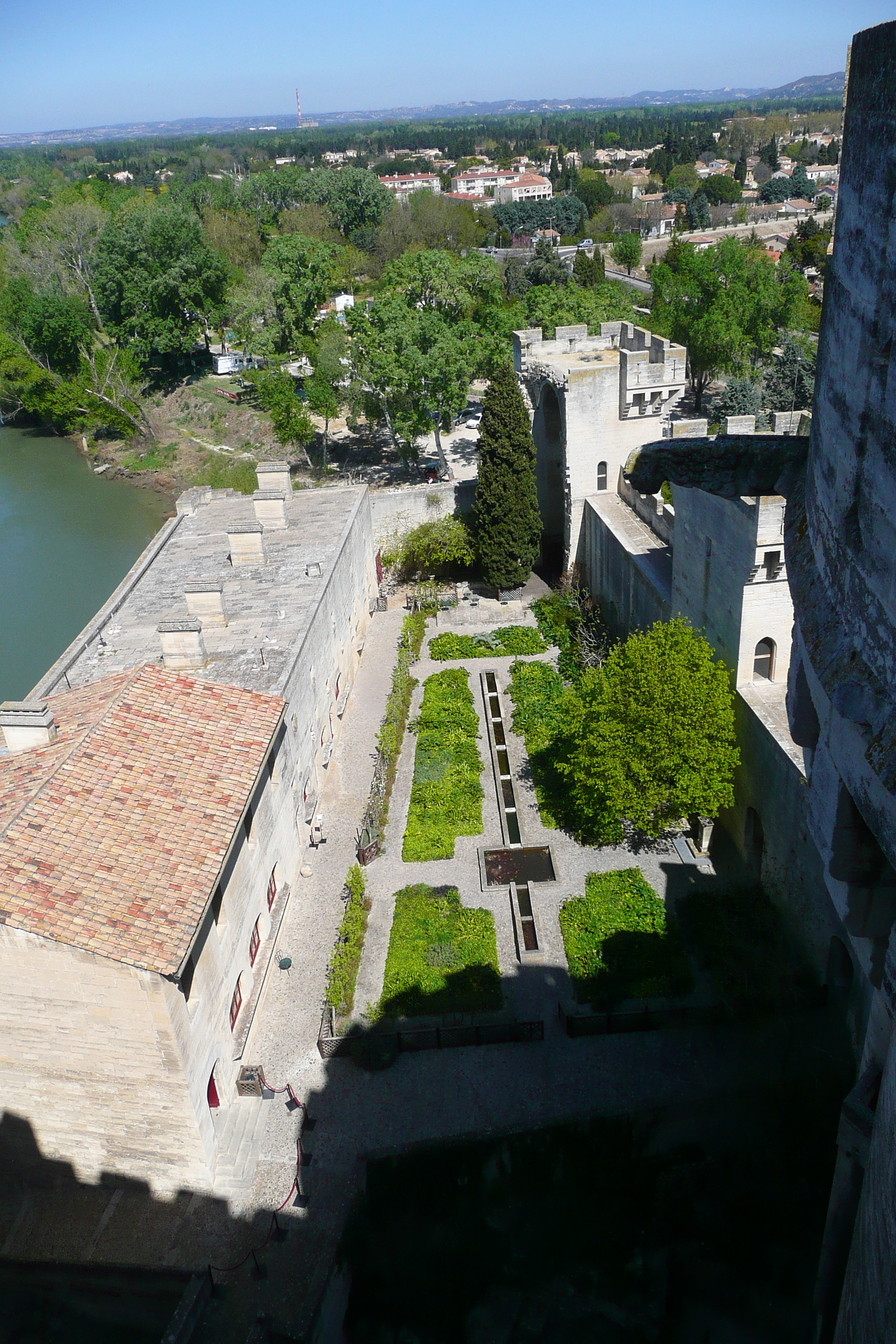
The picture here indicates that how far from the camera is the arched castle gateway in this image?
2519 cm

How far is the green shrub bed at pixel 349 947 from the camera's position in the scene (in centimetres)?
1495

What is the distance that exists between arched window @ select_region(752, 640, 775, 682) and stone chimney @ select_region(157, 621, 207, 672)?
9.44 meters

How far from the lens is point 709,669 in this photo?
1625cm

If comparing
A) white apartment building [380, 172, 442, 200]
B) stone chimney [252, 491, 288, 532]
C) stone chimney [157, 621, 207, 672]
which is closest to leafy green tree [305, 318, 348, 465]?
stone chimney [252, 491, 288, 532]

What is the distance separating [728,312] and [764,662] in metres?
28.5

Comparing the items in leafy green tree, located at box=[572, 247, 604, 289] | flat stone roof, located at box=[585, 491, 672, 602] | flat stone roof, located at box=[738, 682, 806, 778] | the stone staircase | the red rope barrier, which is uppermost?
leafy green tree, located at box=[572, 247, 604, 289]

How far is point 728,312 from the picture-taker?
40250mm

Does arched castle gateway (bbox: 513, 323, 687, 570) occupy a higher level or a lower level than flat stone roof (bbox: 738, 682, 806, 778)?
higher

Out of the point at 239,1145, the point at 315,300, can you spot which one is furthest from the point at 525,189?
the point at 239,1145

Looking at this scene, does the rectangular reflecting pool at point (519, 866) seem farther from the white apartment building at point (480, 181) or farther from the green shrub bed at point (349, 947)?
the white apartment building at point (480, 181)

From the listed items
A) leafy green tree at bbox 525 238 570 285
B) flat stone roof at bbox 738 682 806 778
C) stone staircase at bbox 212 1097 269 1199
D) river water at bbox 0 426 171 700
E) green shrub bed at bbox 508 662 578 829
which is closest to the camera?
stone staircase at bbox 212 1097 269 1199

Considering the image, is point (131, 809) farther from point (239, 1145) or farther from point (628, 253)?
point (628, 253)

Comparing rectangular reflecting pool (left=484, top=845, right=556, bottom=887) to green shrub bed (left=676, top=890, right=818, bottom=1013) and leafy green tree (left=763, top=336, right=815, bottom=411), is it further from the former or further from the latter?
leafy green tree (left=763, top=336, right=815, bottom=411)

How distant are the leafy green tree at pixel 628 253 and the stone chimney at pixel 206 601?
218 feet
